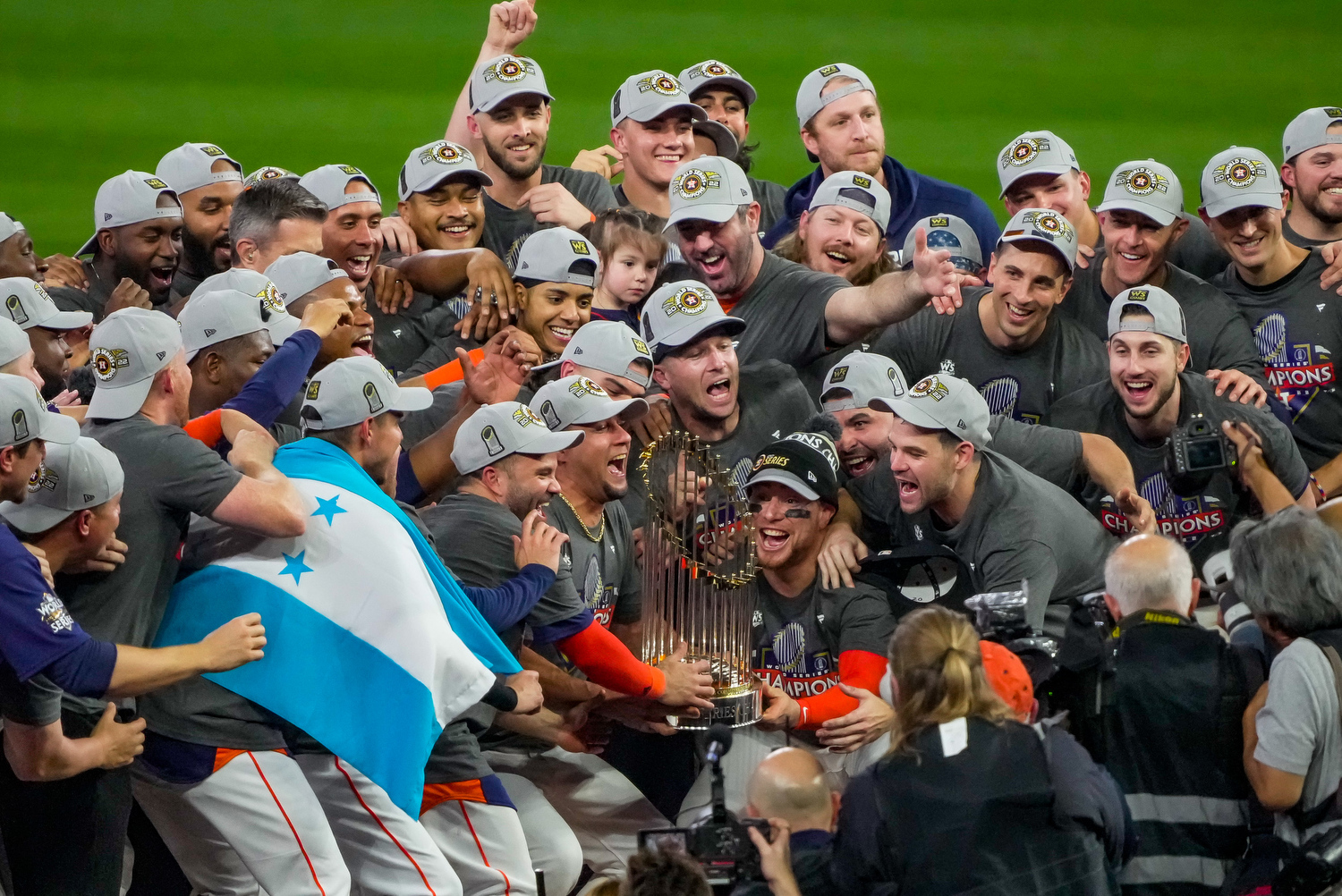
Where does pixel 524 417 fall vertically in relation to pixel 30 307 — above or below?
below

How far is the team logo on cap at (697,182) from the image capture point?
6891mm

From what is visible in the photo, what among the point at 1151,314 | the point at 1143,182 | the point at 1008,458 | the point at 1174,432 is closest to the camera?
the point at 1174,432

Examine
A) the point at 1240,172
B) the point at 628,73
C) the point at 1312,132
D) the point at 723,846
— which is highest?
the point at 628,73

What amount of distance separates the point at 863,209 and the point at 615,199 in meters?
1.32

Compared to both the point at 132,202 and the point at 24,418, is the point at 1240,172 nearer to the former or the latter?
the point at 132,202

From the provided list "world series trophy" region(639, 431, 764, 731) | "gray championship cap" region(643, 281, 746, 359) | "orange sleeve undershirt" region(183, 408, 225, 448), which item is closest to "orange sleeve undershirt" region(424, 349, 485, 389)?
"gray championship cap" region(643, 281, 746, 359)

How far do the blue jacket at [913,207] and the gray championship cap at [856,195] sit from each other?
66cm

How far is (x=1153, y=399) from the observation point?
20.6 ft

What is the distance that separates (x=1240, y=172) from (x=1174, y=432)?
1.46 m

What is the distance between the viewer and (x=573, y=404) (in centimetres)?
579

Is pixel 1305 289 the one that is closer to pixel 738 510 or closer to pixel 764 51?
pixel 738 510

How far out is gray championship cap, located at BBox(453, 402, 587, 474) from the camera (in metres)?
5.45

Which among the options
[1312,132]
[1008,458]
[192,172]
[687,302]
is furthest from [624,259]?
[1312,132]

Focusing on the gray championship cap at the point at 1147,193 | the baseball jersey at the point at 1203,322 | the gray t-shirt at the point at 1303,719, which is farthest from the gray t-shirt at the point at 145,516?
the gray championship cap at the point at 1147,193
